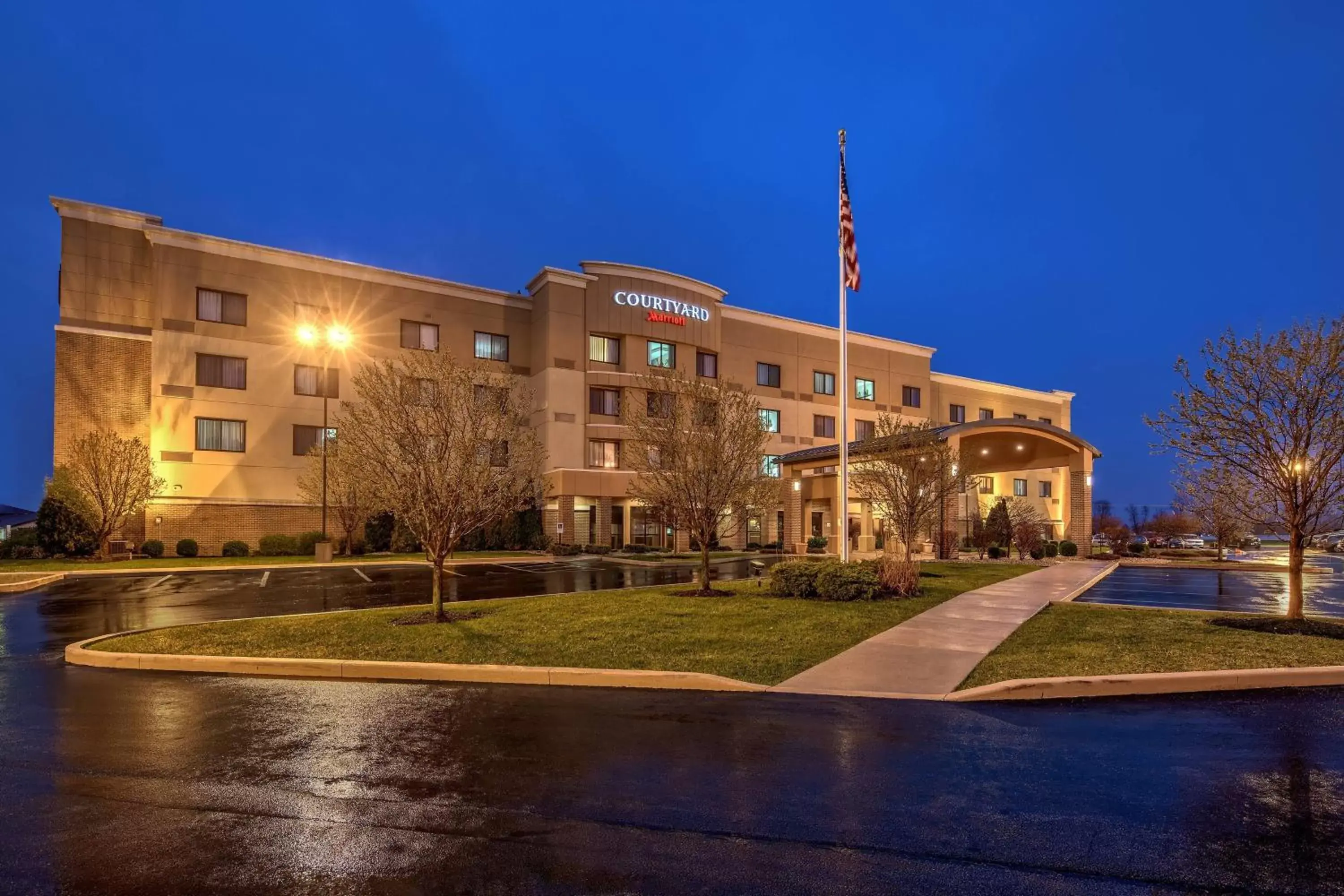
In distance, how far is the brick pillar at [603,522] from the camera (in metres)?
41.1

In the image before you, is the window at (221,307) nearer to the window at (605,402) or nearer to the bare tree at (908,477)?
the window at (605,402)

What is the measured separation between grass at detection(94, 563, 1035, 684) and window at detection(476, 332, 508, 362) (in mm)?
28782

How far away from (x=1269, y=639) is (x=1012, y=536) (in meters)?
30.3

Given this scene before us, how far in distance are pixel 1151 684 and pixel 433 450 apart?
11.3 metres

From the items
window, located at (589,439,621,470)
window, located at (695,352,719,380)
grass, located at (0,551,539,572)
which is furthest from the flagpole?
window, located at (695,352,719,380)

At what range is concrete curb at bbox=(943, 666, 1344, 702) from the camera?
7879mm

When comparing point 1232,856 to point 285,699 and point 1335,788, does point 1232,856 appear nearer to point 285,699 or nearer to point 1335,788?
point 1335,788

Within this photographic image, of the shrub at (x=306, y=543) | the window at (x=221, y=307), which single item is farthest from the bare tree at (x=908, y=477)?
the window at (x=221, y=307)

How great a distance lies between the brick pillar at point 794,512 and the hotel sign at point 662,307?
13.9 meters

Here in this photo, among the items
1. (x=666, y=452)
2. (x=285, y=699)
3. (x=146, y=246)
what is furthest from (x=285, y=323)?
(x=285, y=699)

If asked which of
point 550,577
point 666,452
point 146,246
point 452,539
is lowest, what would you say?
point 550,577

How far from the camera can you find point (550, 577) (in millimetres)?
23672

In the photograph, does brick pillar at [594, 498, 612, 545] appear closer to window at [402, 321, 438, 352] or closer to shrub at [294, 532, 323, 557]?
window at [402, 321, 438, 352]

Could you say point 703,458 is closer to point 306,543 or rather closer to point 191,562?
point 191,562
